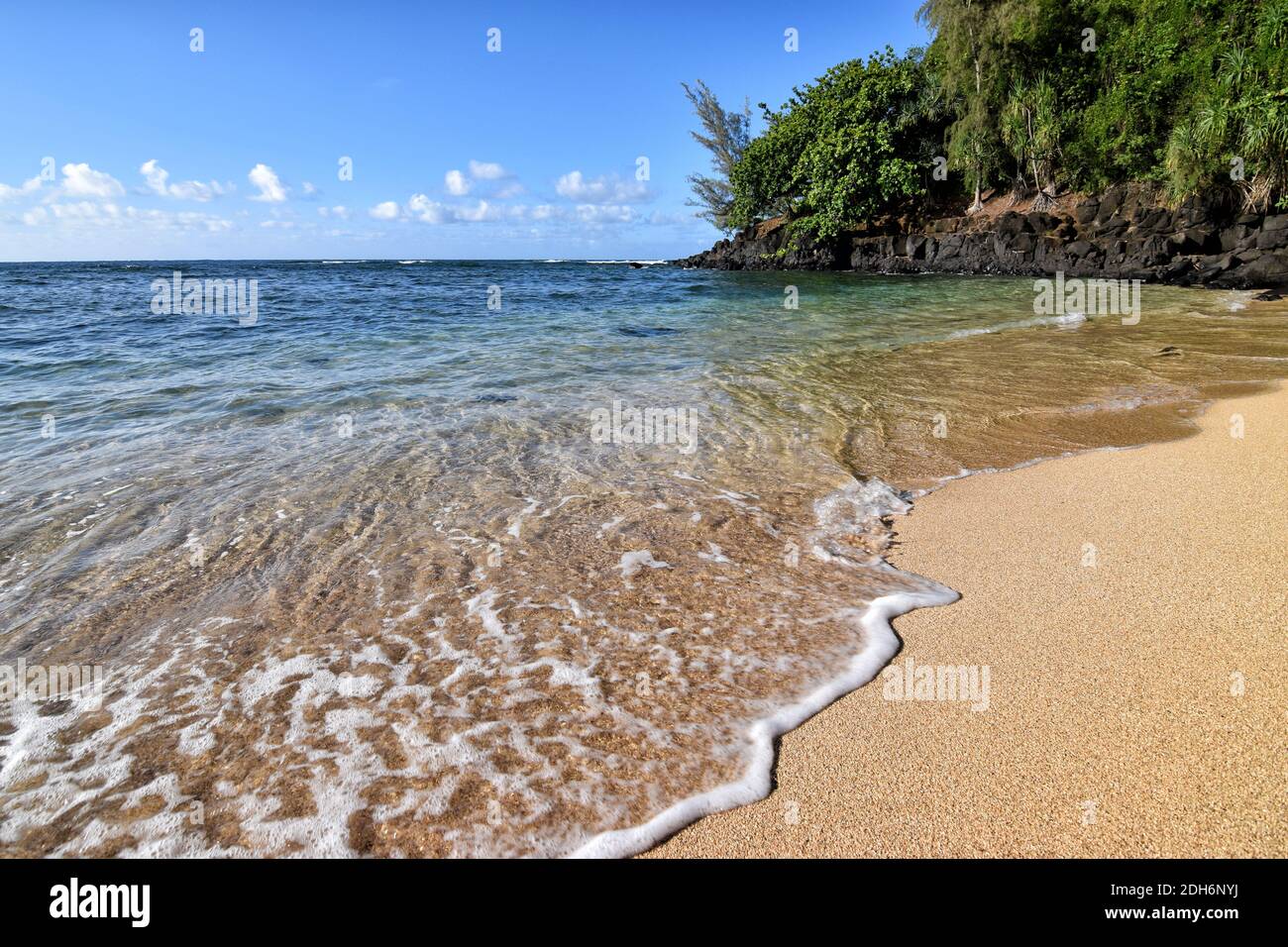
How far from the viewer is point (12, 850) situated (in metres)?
1.92

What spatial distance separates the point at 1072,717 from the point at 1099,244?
2889cm

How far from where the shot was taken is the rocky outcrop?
18.8 m

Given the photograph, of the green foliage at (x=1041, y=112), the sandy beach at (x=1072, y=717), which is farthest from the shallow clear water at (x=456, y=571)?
the green foliage at (x=1041, y=112)

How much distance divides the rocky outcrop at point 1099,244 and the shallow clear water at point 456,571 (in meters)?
13.8

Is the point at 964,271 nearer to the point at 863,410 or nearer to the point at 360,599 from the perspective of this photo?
the point at 863,410

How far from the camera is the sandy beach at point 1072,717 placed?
182cm

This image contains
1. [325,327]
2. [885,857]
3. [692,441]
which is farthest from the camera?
[325,327]

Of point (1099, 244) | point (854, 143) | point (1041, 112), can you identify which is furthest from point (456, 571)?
point (854, 143)

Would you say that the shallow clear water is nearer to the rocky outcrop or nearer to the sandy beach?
the sandy beach

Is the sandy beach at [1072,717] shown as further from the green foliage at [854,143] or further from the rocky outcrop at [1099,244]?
the green foliage at [854,143]
